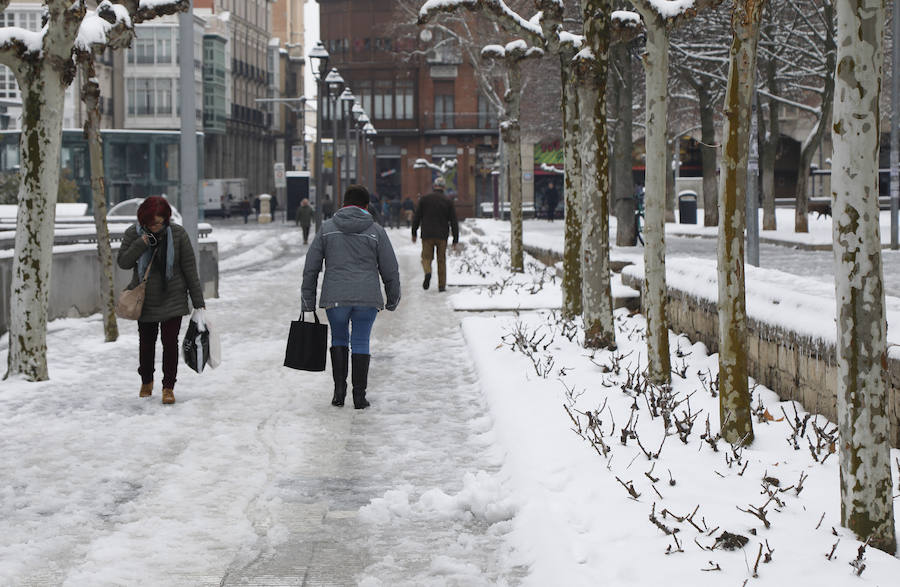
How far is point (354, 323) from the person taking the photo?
945cm

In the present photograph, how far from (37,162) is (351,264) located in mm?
3103

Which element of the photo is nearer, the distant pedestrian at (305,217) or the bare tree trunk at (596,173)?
the bare tree trunk at (596,173)

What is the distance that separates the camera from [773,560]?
4.76 m

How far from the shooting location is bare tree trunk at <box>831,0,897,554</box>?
16.0 feet

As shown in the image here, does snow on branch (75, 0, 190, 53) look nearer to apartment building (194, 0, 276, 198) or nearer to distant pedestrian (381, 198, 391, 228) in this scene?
distant pedestrian (381, 198, 391, 228)

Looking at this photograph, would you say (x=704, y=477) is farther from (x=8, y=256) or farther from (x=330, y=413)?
(x=8, y=256)

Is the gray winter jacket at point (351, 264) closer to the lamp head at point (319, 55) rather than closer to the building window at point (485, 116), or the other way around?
the lamp head at point (319, 55)

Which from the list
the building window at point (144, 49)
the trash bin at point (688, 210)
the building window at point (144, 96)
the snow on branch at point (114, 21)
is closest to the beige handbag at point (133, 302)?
the snow on branch at point (114, 21)

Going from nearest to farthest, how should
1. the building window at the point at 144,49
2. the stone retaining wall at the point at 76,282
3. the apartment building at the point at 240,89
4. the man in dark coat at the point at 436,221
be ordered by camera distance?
1. the stone retaining wall at the point at 76,282
2. the man in dark coat at the point at 436,221
3. the building window at the point at 144,49
4. the apartment building at the point at 240,89

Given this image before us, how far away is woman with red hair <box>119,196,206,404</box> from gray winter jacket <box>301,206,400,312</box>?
92 cm

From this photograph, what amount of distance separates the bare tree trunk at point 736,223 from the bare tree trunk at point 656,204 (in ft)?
6.46

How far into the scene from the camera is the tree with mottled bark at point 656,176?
354 inches

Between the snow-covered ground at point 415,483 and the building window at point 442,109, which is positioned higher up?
the building window at point 442,109

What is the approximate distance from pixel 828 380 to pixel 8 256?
30.7 ft
